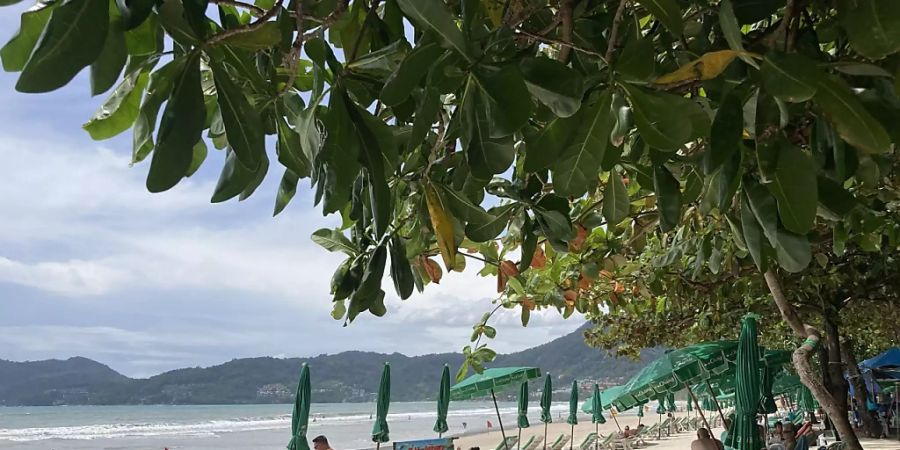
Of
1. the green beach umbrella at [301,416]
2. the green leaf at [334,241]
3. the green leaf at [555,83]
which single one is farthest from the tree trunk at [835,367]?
the green leaf at [555,83]

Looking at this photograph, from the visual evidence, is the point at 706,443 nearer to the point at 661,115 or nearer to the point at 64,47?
the point at 661,115

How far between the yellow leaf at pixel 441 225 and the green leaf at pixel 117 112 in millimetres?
634

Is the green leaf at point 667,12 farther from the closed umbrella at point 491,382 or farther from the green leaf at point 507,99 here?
the closed umbrella at point 491,382

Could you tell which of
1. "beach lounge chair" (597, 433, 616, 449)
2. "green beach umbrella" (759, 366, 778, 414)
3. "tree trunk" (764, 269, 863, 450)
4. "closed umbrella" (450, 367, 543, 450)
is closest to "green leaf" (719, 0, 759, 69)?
"tree trunk" (764, 269, 863, 450)

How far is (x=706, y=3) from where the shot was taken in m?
1.35

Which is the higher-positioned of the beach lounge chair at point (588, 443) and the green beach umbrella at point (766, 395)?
the green beach umbrella at point (766, 395)

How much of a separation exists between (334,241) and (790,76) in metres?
1.16

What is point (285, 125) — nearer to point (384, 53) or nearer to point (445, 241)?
point (384, 53)

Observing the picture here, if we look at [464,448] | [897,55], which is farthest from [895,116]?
[464,448]

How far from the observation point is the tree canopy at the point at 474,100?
0.74m

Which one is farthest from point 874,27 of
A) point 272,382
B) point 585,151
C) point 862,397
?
point 272,382

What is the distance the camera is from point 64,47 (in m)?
0.61

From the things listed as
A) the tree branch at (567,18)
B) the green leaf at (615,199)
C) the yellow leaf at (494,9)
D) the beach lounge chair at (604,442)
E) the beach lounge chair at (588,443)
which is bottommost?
the beach lounge chair at (604,442)

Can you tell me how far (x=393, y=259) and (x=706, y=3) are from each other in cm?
80
